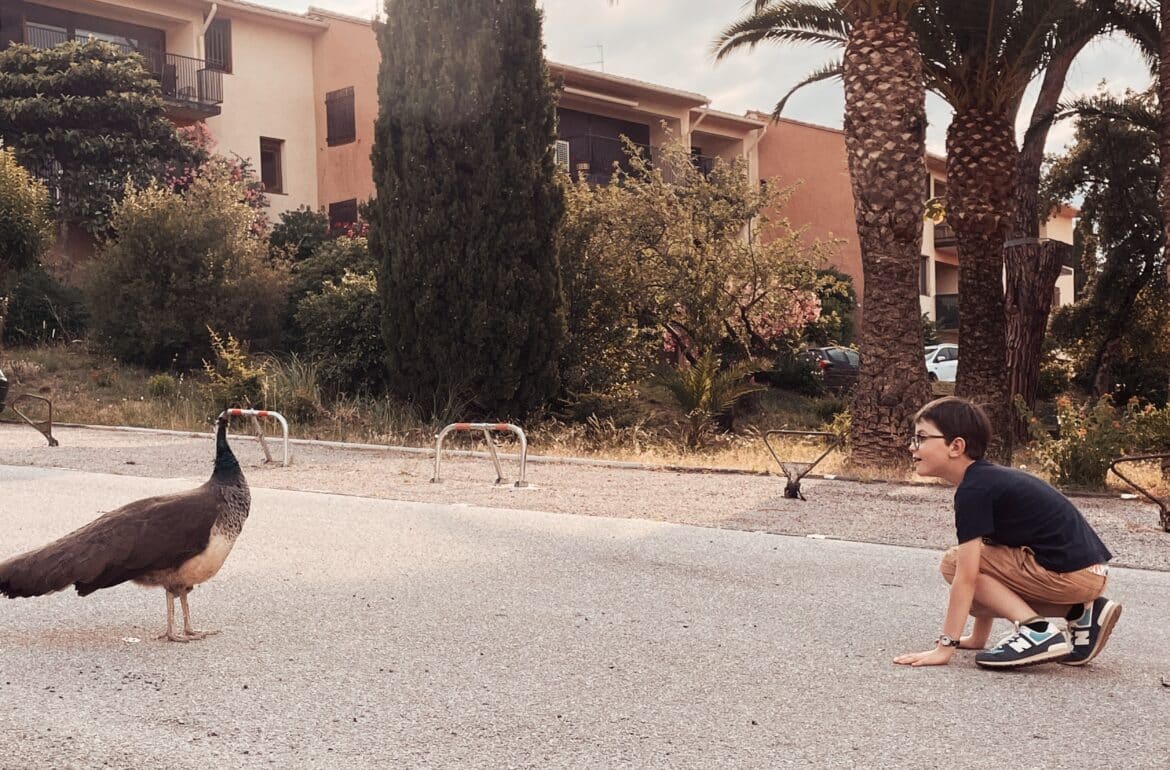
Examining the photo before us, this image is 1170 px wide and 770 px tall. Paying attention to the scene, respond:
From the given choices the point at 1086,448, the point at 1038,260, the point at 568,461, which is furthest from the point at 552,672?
the point at 1038,260

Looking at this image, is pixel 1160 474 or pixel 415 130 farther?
pixel 415 130

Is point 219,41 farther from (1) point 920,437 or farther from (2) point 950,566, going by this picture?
(2) point 950,566

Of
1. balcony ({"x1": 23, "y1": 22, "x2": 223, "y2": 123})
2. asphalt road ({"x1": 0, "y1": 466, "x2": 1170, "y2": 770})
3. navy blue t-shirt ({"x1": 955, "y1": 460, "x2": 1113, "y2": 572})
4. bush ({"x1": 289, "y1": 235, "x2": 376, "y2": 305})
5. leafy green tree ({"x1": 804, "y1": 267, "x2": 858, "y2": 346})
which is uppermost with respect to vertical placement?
balcony ({"x1": 23, "y1": 22, "x2": 223, "y2": 123})

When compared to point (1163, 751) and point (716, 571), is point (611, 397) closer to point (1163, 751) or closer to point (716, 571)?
point (716, 571)

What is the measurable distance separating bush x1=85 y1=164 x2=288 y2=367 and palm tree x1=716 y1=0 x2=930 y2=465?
14345 mm

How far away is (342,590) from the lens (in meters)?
7.52

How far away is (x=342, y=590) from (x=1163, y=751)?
182 inches

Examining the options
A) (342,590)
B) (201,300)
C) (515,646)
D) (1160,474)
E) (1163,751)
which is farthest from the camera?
(201,300)

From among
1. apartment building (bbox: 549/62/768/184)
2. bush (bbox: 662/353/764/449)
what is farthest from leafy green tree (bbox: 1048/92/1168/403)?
bush (bbox: 662/353/764/449)

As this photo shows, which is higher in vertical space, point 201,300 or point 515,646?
point 201,300

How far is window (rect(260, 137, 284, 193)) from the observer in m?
37.3

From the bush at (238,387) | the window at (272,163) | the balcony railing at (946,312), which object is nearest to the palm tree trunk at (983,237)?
the bush at (238,387)

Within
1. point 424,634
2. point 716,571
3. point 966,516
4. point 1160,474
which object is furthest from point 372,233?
point 966,516

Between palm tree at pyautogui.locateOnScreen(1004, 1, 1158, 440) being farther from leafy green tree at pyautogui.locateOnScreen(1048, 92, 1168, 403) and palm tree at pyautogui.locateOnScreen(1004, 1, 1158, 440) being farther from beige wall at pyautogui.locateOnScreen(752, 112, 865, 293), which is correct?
beige wall at pyautogui.locateOnScreen(752, 112, 865, 293)
